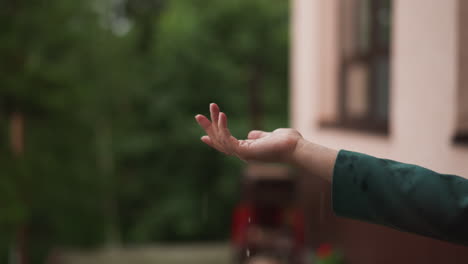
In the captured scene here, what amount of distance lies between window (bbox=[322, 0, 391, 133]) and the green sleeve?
261 cm

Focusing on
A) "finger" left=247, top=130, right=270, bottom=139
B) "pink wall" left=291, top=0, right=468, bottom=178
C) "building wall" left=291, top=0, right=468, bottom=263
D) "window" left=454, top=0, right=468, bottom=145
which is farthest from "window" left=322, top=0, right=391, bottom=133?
"finger" left=247, top=130, right=270, bottom=139

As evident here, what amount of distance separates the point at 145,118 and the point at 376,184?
1470 centimetres

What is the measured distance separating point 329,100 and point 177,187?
34.5 ft

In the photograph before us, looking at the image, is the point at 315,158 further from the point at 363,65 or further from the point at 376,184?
the point at 363,65

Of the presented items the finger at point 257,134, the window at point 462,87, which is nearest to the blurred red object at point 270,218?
the window at point 462,87

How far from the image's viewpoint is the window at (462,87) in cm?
224

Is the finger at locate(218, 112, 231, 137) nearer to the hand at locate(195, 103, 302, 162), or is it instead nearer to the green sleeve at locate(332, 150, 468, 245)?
the hand at locate(195, 103, 302, 162)

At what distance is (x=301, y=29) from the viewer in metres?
5.86

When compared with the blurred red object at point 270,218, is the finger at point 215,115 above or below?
above

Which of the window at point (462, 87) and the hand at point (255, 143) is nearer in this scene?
the hand at point (255, 143)

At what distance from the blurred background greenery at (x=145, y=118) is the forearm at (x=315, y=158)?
1009cm

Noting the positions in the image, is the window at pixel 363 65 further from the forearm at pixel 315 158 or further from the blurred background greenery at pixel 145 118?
the blurred background greenery at pixel 145 118

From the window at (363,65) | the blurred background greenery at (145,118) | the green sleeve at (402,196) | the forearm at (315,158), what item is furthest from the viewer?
the blurred background greenery at (145,118)

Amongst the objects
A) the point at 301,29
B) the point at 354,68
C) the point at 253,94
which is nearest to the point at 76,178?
the point at 253,94
